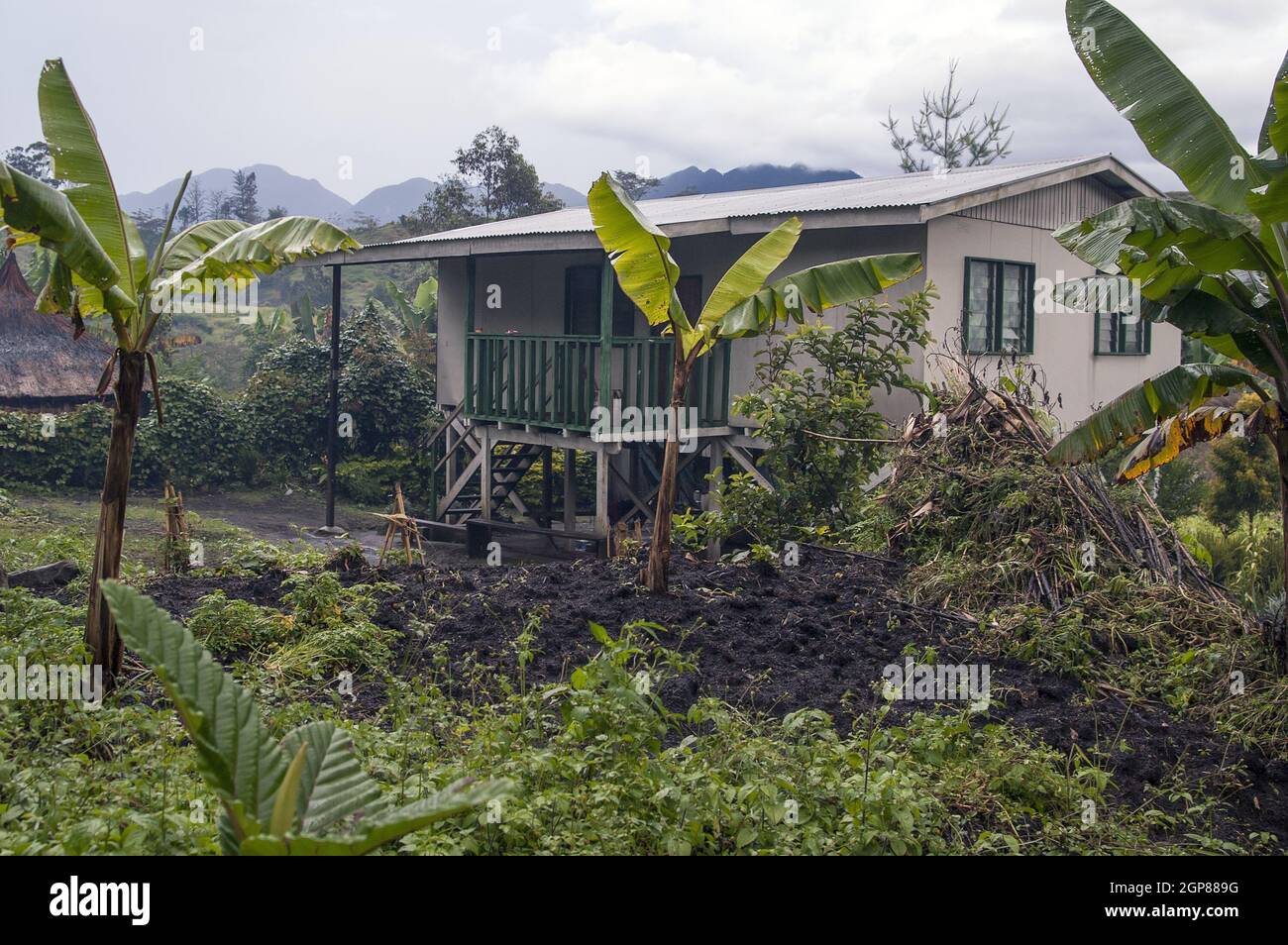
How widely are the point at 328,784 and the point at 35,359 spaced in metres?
20.8

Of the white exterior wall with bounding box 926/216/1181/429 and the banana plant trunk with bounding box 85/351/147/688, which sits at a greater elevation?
the white exterior wall with bounding box 926/216/1181/429

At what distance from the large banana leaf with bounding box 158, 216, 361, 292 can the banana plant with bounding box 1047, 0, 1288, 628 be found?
4.70 meters

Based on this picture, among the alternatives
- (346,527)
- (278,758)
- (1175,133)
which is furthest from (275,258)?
(346,527)

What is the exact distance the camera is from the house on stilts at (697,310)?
13367 millimetres

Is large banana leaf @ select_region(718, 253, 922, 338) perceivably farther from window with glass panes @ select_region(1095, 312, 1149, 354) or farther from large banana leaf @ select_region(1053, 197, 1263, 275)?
window with glass panes @ select_region(1095, 312, 1149, 354)

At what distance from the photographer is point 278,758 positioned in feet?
10.7

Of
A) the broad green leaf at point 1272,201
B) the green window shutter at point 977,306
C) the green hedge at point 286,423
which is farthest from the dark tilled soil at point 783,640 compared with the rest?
the green hedge at point 286,423

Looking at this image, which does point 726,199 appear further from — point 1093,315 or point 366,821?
point 366,821

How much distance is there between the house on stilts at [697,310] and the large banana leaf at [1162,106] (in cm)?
505

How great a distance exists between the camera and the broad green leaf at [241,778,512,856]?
9.45ft

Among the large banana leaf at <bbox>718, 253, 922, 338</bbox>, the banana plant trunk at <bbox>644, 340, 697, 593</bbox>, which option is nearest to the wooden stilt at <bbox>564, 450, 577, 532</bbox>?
the banana plant trunk at <bbox>644, 340, 697, 593</bbox>

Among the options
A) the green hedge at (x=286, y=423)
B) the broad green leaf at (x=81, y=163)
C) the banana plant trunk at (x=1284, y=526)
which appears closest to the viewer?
the broad green leaf at (x=81, y=163)

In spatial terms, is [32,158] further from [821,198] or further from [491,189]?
[821,198]

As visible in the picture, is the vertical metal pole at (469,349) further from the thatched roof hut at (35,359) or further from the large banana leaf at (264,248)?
the large banana leaf at (264,248)
